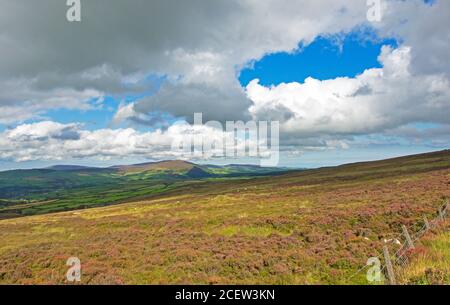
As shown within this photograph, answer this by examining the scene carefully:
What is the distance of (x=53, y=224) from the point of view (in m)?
54.3

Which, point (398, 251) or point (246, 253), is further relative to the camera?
point (246, 253)

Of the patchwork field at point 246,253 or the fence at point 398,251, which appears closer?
the fence at point 398,251

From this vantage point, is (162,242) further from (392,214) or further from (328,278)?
(392,214)

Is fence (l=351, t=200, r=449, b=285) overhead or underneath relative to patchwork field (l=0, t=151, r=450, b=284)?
overhead

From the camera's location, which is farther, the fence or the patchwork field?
the patchwork field

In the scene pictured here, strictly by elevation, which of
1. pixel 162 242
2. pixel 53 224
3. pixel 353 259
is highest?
pixel 353 259

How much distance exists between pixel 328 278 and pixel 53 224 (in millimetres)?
53160

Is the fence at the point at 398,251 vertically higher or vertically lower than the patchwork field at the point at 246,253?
higher

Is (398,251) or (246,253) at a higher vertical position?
(398,251)

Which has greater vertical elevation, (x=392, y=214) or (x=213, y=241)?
(x=392, y=214)

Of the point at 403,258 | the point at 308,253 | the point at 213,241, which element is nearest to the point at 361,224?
the point at 308,253
